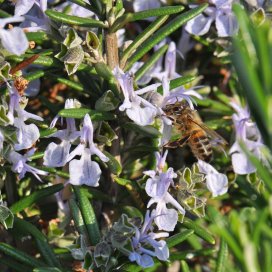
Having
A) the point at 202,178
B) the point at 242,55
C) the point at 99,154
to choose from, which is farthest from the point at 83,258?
the point at 242,55

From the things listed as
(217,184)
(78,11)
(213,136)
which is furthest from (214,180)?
(78,11)

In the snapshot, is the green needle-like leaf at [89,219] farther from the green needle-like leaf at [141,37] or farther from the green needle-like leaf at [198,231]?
the green needle-like leaf at [141,37]

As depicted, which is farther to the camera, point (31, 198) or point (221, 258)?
point (31, 198)

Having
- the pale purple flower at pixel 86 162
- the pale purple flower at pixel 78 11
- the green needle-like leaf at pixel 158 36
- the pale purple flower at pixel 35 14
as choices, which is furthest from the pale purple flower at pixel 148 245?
the pale purple flower at pixel 78 11

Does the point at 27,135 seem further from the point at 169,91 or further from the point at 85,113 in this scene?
the point at 169,91

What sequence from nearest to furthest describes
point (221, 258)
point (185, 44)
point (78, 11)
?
point (221, 258) < point (78, 11) < point (185, 44)

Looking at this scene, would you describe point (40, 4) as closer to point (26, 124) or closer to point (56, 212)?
point (26, 124)

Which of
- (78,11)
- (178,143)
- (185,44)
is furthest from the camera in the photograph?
(185,44)
